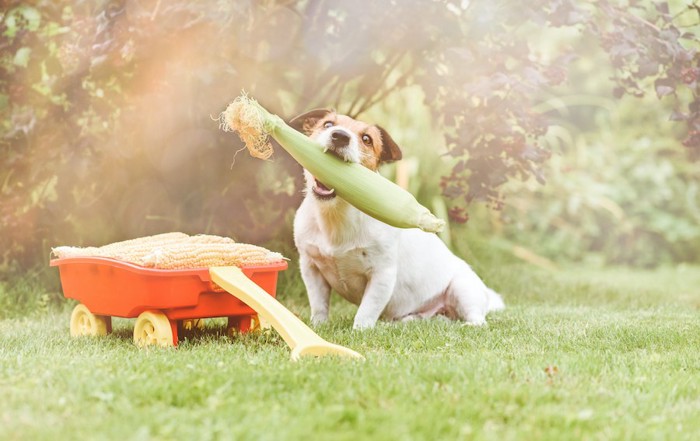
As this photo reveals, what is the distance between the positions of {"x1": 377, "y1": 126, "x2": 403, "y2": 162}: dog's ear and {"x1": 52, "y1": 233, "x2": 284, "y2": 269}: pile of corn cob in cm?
71

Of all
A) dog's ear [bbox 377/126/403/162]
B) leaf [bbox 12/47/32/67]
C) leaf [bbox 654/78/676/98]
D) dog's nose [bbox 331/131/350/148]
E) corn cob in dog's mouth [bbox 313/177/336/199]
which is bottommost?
corn cob in dog's mouth [bbox 313/177/336/199]

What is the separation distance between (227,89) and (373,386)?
256 centimetres

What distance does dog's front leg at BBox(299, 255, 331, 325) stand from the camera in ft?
12.5

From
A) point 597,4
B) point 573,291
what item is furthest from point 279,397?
point 573,291

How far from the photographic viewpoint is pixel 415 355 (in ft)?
9.27

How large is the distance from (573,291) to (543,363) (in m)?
3.21

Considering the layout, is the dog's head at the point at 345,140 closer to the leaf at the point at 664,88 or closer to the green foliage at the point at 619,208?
the leaf at the point at 664,88

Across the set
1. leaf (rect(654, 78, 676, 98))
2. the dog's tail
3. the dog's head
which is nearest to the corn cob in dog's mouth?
the dog's head

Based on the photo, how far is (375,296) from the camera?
142 inches

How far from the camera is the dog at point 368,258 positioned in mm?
3504

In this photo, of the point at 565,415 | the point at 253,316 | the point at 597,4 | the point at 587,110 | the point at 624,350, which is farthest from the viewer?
the point at 587,110

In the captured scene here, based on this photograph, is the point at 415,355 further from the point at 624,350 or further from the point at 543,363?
the point at 624,350

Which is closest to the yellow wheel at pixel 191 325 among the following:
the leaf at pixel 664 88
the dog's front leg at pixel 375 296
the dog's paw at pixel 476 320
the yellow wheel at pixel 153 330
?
the yellow wheel at pixel 153 330

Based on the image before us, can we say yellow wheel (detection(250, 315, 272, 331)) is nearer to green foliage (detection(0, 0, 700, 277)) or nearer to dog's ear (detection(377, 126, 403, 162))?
dog's ear (detection(377, 126, 403, 162))
